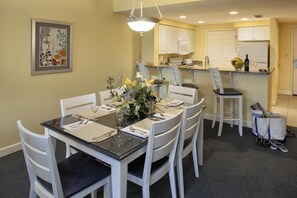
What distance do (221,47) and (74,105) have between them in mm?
6049

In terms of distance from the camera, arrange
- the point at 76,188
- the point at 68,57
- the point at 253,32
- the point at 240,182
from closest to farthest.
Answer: the point at 76,188 < the point at 240,182 < the point at 68,57 < the point at 253,32

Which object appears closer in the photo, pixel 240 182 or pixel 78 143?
pixel 78 143

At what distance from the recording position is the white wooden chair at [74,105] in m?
2.40

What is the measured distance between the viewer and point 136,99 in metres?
2.24

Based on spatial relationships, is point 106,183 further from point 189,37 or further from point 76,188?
point 189,37

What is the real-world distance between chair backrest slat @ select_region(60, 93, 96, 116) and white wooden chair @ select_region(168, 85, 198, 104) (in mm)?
1144

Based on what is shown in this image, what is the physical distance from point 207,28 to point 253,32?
160cm

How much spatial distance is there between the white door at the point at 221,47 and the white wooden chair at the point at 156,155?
18.9ft

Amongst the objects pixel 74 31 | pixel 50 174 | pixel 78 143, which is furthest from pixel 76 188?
pixel 74 31

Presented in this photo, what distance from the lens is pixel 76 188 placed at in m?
1.57

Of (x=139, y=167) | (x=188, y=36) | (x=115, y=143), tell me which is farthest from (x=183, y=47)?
(x=115, y=143)

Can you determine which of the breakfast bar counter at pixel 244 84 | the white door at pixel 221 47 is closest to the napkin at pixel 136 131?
the breakfast bar counter at pixel 244 84

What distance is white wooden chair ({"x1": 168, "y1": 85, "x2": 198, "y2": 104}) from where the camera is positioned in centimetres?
303

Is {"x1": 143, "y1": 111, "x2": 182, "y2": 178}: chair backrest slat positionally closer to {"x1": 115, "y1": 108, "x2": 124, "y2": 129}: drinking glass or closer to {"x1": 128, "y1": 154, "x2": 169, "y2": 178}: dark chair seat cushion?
{"x1": 128, "y1": 154, "x2": 169, "y2": 178}: dark chair seat cushion
